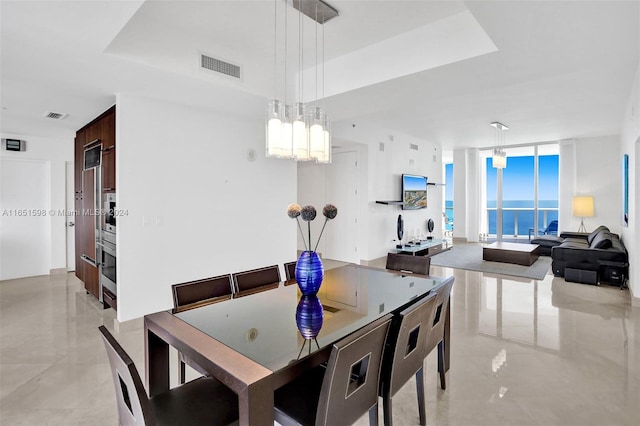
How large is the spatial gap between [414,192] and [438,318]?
20.6ft

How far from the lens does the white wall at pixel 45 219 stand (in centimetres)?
573

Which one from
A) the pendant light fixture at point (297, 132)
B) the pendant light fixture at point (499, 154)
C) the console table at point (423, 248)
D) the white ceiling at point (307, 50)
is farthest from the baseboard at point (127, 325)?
the pendant light fixture at point (499, 154)

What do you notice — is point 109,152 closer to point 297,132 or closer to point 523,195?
point 297,132

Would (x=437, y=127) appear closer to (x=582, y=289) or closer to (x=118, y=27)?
(x=582, y=289)

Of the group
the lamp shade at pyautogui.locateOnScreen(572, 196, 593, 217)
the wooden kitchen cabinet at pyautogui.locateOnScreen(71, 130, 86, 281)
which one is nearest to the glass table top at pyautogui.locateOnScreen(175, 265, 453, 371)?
the wooden kitchen cabinet at pyautogui.locateOnScreen(71, 130, 86, 281)

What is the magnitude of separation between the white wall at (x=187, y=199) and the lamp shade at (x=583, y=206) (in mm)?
7314

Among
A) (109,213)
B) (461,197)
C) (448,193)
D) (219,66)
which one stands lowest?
(109,213)

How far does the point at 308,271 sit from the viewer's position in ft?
6.58

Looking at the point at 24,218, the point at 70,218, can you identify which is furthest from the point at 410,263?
the point at 24,218

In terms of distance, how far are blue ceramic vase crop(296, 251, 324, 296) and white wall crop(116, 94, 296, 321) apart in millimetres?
2473

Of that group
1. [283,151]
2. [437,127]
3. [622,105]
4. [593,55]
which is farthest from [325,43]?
[622,105]

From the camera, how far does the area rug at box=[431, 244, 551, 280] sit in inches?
237

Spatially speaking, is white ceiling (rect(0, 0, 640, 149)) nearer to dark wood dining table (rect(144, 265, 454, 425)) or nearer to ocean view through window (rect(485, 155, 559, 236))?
dark wood dining table (rect(144, 265, 454, 425))

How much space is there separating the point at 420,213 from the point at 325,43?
21.0 ft
